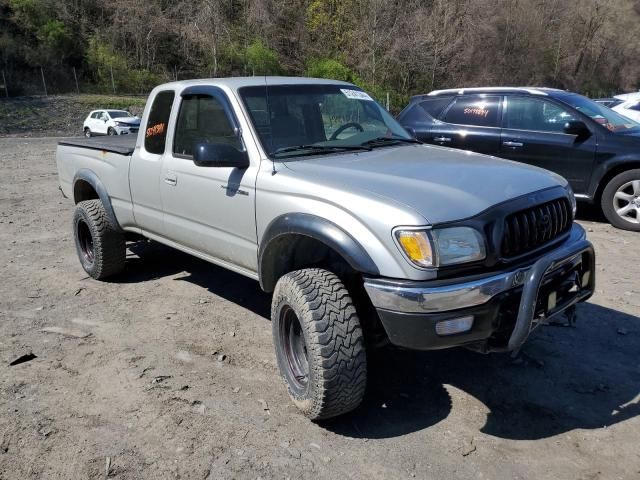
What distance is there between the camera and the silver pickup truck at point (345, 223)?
9.02 feet

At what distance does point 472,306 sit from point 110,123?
23056 millimetres

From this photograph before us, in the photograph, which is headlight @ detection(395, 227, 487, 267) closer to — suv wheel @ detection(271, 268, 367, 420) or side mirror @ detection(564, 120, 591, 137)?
suv wheel @ detection(271, 268, 367, 420)

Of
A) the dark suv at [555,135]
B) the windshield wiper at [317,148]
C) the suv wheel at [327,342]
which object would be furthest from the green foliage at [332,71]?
the suv wheel at [327,342]

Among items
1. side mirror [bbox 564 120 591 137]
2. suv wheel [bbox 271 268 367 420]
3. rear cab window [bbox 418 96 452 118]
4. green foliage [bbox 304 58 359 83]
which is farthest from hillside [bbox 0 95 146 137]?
suv wheel [bbox 271 268 367 420]

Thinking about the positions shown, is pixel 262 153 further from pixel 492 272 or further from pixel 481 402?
pixel 481 402

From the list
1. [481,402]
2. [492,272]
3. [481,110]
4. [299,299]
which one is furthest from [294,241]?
[481,110]

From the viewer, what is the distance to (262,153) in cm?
361

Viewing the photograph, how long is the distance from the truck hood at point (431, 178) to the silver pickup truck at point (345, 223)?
13 mm

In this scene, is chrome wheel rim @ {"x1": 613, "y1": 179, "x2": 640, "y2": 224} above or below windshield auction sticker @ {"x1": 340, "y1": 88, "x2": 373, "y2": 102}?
below

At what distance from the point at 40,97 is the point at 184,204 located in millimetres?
32782

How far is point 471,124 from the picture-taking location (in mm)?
8227

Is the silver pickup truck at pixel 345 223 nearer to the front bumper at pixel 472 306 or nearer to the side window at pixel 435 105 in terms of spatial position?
the front bumper at pixel 472 306

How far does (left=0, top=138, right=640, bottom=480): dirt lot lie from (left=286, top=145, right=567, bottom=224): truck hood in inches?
49.1

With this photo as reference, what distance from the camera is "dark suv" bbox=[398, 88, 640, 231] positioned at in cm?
718
